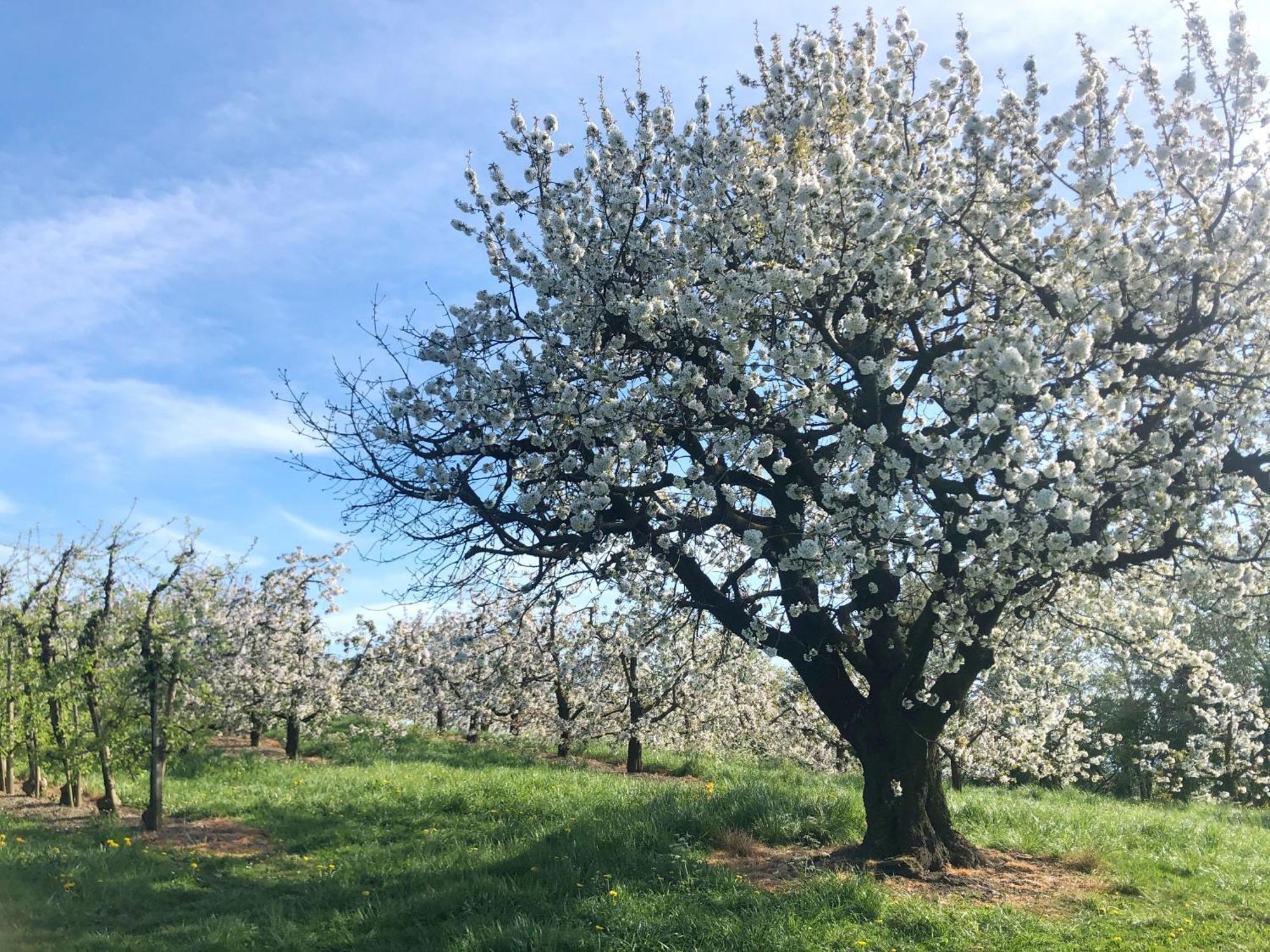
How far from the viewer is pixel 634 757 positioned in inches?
829

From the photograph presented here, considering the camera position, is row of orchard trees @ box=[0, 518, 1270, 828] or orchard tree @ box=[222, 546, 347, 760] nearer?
row of orchard trees @ box=[0, 518, 1270, 828]

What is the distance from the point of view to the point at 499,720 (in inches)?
1068

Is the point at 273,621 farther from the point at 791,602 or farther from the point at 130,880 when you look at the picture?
the point at 791,602

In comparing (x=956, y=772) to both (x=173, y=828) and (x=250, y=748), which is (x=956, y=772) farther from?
(x=250, y=748)

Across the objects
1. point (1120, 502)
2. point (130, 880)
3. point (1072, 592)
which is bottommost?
point (130, 880)

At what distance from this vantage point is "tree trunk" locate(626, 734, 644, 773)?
68.6ft

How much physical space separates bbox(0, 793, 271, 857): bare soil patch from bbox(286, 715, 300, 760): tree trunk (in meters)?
6.70

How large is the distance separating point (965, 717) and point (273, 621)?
16792 millimetres

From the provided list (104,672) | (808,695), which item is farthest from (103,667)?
(808,695)

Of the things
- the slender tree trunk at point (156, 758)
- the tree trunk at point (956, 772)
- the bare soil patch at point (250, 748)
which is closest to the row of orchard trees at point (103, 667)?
the slender tree trunk at point (156, 758)

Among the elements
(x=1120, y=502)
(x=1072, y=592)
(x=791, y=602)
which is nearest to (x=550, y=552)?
(x=791, y=602)

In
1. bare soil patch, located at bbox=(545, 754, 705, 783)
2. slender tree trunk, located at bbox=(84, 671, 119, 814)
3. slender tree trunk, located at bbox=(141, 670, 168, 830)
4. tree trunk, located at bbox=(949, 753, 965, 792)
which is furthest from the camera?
bare soil patch, located at bbox=(545, 754, 705, 783)

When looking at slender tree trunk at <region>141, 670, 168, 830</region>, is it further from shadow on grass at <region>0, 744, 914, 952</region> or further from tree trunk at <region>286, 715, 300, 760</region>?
tree trunk at <region>286, 715, 300, 760</region>

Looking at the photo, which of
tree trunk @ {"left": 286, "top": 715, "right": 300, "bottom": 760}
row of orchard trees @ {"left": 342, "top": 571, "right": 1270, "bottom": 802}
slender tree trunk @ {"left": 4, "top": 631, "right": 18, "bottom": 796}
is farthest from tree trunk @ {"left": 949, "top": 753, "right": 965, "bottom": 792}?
slender tree trunk @ {"left": 4, "top": 631, "right": 18, "bottom": 796}
